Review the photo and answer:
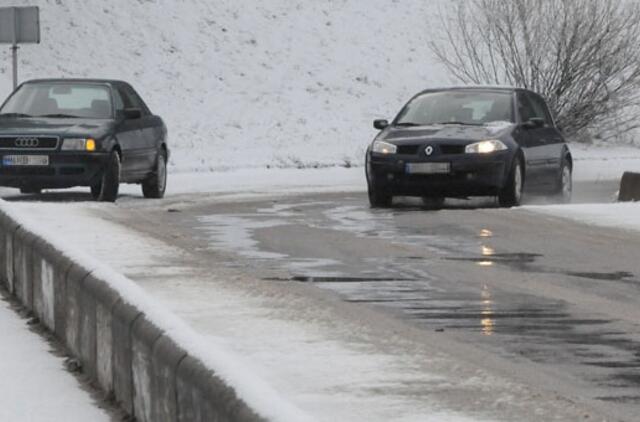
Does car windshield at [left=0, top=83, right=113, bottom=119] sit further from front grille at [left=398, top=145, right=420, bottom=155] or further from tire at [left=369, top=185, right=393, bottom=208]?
front grille at [left=398, top=145, right=420, bottom=155]

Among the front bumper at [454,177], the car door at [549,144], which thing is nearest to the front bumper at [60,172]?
the front bumper at [454,177]

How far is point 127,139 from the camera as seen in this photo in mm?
23172

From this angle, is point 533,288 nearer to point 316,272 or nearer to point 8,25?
point 316,272

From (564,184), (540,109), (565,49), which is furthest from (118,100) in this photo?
(565,49)

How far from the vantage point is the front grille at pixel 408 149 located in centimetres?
2038

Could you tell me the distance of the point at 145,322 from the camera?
7.59m

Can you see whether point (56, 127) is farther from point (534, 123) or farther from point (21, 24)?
point (21, 24)

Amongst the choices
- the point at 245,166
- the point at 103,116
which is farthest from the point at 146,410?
the point at 245,166

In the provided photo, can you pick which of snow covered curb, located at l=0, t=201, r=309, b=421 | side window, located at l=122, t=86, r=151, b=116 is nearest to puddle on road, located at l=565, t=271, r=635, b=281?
snow covered curb, located at l=0, t=201, r=309, b=421

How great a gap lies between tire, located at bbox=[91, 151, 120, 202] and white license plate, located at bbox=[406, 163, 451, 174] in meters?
4.11

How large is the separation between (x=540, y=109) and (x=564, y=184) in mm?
1056

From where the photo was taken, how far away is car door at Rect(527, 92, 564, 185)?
72.6ft

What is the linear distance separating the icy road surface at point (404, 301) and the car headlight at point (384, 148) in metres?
1.15

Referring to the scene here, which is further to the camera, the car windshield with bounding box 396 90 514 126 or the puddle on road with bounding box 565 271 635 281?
the car windshield with bounding box 396 90 514 126
